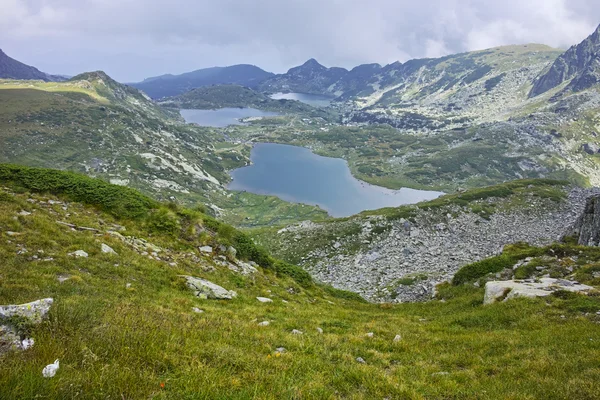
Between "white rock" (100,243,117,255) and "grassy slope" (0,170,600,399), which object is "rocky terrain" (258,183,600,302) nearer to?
"grassy slope" (0,170,600,399)

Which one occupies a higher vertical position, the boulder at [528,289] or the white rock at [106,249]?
the boulder at [528,289]

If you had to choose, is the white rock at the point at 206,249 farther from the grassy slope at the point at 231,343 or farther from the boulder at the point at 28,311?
the boulder at the point at 28,311

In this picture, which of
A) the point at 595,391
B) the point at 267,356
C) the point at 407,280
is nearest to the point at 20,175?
the point at 267,356

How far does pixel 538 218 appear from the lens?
63938 millimetres

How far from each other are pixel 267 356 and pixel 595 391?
25.0 feet

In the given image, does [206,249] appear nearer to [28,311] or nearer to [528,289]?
[28,311]

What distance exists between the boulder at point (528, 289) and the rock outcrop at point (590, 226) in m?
21.7

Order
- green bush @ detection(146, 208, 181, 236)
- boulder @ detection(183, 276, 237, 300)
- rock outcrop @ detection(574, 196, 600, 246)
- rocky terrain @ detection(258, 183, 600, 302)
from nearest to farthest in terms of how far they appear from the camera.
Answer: boulder @ detection(183, 276, 237, 300) < green bush @ detection(146, 208, 181, 236) < rock outcrop @ detection(574, 196, 600, 246) < rocky terrain @ detection(258, 183, 600, 302)

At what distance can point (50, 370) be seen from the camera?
4906 millimetres

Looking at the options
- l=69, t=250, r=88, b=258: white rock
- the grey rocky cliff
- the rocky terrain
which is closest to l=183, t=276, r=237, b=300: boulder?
l=69, t=250, r=88, b=258: white rock

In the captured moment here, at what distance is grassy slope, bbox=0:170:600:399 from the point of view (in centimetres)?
567

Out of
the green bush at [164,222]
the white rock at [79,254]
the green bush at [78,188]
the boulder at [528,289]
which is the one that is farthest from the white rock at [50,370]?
the green bush at [78,188]

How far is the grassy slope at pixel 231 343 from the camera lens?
5.67 m

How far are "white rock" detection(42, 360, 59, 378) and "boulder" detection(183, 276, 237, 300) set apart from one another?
412 inches
